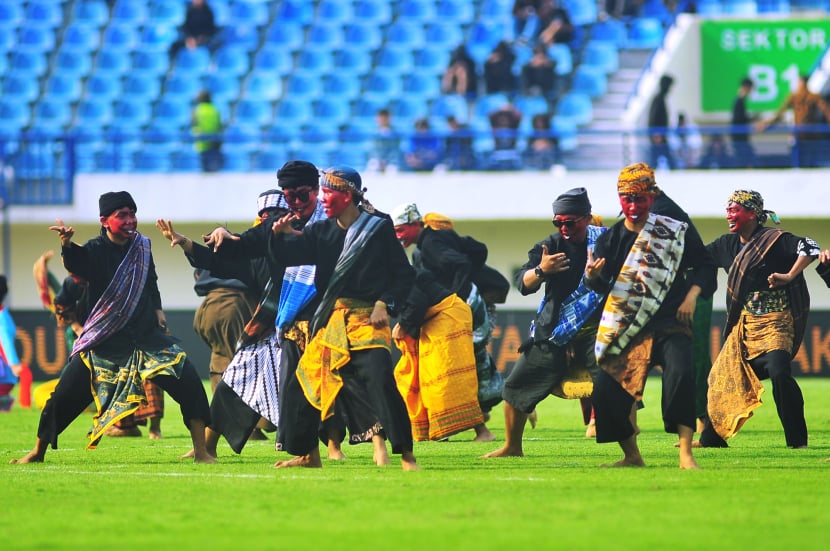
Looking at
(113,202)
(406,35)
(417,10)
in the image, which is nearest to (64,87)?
(406,35)

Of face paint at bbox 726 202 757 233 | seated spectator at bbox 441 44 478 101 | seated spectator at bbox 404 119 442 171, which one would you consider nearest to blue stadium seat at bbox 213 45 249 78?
seated spectator at bbox 441 44 478 101

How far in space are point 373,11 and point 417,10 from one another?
32.4 inches

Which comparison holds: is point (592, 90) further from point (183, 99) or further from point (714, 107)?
point (183, 99)

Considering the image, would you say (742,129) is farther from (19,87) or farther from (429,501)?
(429,501)

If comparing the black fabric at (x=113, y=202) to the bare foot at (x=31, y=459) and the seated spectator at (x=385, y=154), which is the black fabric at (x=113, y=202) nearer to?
the bare foot at (x=31, y=459)

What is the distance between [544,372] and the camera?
1116 cm

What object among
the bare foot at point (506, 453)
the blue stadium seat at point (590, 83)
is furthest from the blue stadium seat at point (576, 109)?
the bare foot at point (506, 453)

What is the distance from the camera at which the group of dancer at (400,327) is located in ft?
32.4

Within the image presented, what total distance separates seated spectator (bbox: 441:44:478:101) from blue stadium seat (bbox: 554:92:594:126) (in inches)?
56.4

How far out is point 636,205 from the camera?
9.91 meters

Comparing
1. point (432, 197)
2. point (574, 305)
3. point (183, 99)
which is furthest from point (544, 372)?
point (183, 99)

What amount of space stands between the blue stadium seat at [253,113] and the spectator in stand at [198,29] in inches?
71.2

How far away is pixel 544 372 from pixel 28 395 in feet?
29.7

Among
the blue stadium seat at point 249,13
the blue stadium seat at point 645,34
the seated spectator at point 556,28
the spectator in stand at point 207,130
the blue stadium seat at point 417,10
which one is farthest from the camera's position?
the blue stadium seat at point 249,13
